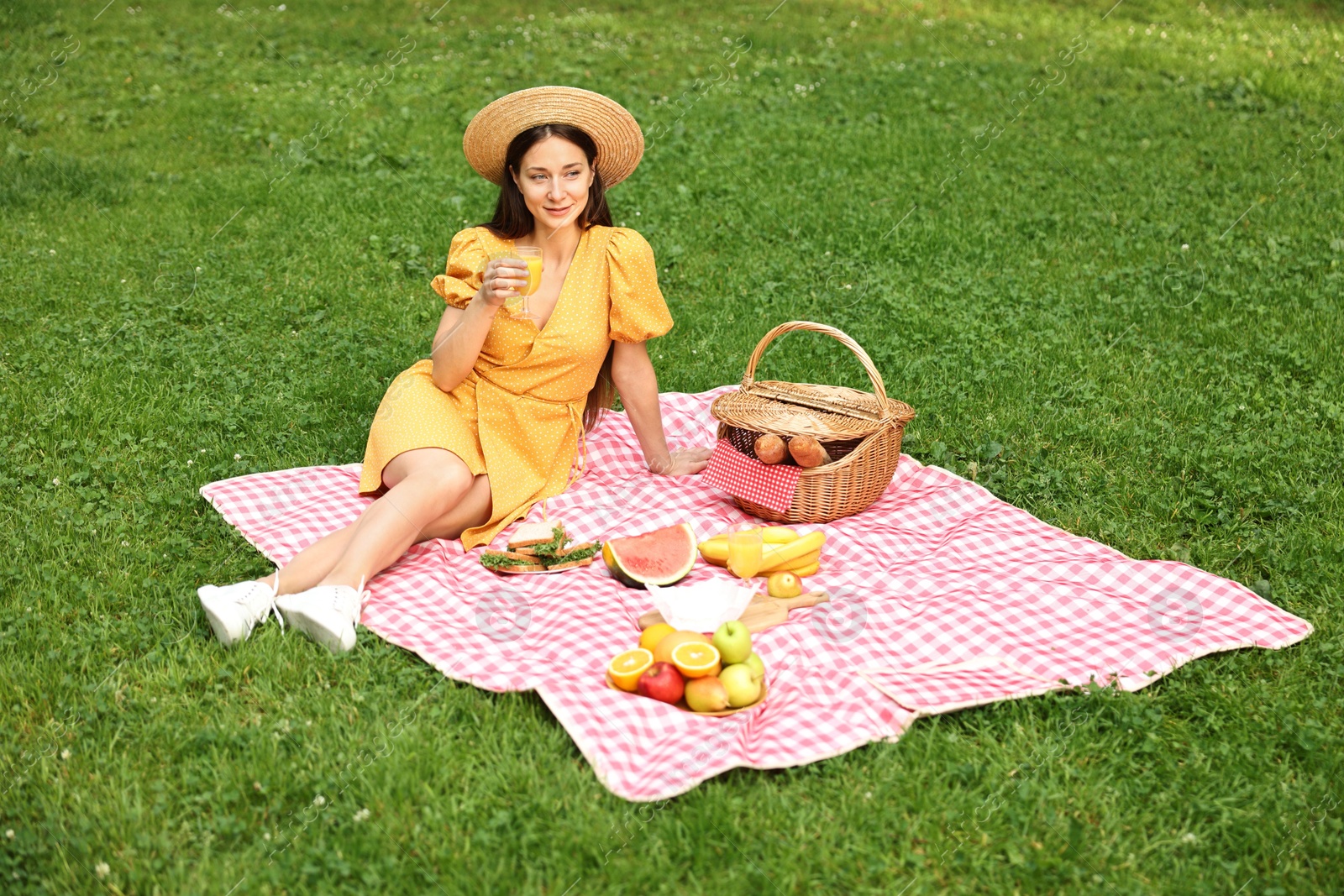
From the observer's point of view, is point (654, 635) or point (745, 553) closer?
point (654, 635)

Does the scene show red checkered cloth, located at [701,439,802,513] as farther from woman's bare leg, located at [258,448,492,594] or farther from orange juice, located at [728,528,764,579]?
woman's bare leg, located at [258,448,492,594]

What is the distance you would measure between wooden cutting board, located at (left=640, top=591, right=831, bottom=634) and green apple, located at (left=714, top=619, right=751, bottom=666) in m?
0.31

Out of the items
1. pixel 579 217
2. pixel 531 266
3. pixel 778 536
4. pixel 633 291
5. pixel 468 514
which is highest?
pixel 531 266

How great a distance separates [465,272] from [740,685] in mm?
2092

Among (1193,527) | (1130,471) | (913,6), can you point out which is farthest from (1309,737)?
(913,6)

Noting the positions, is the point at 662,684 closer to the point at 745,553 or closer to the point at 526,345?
the point at 745,553

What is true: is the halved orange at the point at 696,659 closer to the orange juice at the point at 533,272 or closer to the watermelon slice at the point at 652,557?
the watermelon slice at the point at 652,557

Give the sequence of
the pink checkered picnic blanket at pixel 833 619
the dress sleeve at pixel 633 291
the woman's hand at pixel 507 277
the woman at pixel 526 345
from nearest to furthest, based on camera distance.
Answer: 1. the pink checkered picnic blanket at pixel 833 619
2. the woman's hand at pixel 507 277
3. the woman at pixel 526 345
4. the dress sleeve at pixel 633 291

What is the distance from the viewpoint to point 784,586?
4012 millimetres

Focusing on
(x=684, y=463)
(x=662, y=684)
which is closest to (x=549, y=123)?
(x=684, y=463)

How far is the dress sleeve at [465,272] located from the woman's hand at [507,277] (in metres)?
0.49

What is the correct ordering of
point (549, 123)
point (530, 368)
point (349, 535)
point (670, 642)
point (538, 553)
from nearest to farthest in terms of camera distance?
1. point (670, 642)
2. point (349, 535)
3. point (538, 553)
4. point (549, 123)
5. point (530, 368)

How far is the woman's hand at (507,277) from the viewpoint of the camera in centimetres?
408

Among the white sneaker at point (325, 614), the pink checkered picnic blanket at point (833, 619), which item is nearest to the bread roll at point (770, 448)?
the pink checkered picnic blanket at point (833, 619)
